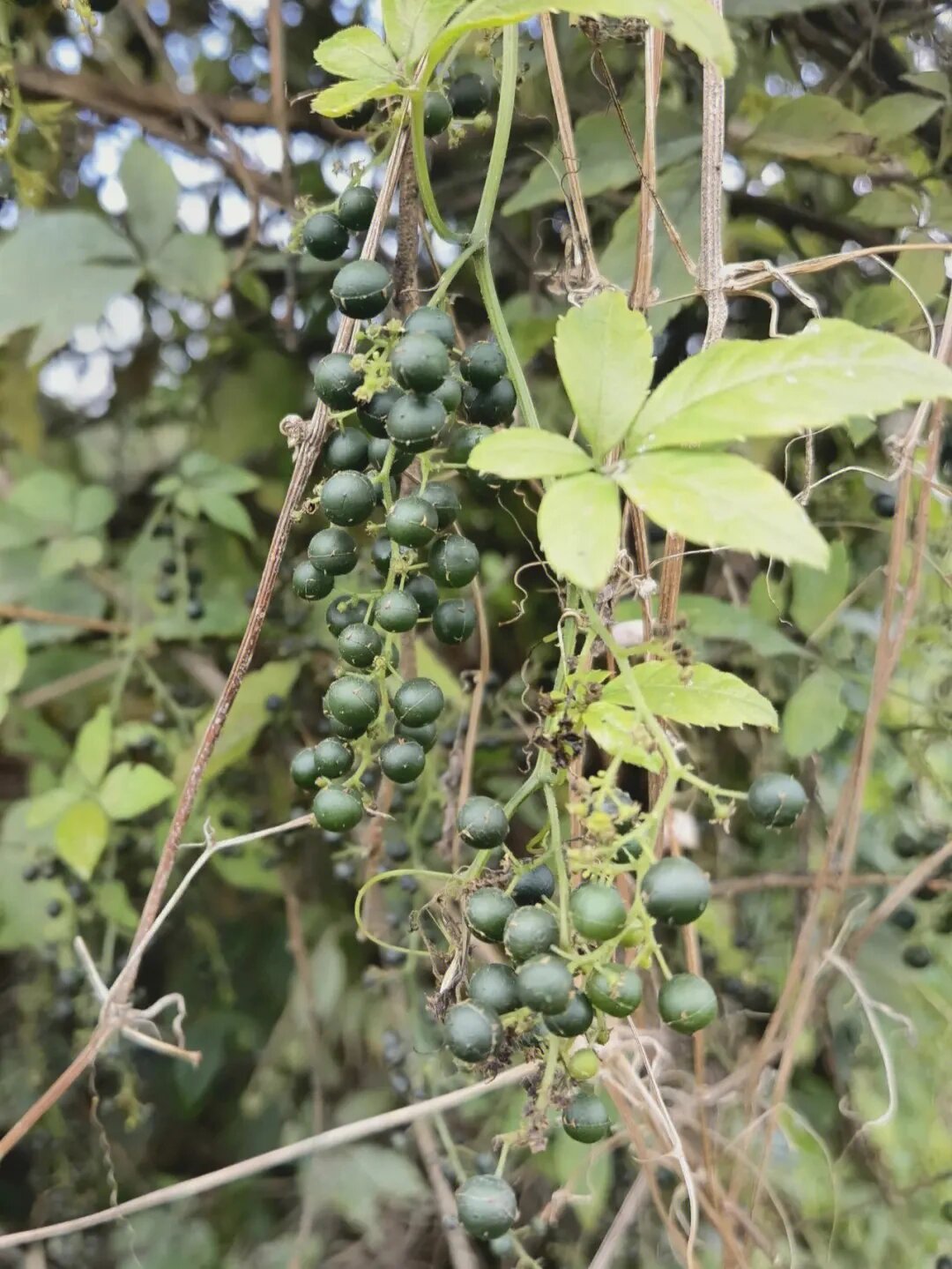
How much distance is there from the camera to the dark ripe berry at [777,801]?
2.09ft

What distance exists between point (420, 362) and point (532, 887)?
348mm

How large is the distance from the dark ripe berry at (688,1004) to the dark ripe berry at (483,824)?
140mm

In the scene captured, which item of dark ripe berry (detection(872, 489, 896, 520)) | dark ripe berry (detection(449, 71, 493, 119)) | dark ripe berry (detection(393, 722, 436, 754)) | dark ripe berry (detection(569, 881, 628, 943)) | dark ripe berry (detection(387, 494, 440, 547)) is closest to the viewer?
dark ripe berry (detection(569, 881, 628, 943))

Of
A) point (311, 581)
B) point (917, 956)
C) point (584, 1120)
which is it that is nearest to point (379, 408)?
point (311, 581)

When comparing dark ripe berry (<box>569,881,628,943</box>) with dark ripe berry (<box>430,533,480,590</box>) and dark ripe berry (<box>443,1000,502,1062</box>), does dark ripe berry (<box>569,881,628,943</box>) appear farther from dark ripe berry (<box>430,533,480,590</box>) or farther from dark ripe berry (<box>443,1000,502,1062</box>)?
dark ripe berry (<box>430,533,480,590</box>)

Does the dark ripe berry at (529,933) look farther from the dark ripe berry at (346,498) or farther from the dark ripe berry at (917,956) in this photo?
the dark ripe berry at (917,956)

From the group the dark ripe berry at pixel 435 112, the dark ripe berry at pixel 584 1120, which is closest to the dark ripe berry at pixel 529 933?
the dark ripe berry at pixel 584 1120

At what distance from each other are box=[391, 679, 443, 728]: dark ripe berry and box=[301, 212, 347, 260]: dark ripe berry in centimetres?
36

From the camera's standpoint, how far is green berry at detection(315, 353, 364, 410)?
2.23 feet

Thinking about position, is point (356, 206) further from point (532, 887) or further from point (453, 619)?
point (532, 887)

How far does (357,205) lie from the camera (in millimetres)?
744

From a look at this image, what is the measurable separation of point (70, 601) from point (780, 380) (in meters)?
1.45

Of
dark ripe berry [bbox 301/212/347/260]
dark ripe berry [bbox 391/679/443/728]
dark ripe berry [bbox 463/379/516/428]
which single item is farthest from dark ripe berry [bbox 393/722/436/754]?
dark ripe berry [bbox 301/212/347/260]

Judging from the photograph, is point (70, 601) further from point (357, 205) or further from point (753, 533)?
point (753, 533)
